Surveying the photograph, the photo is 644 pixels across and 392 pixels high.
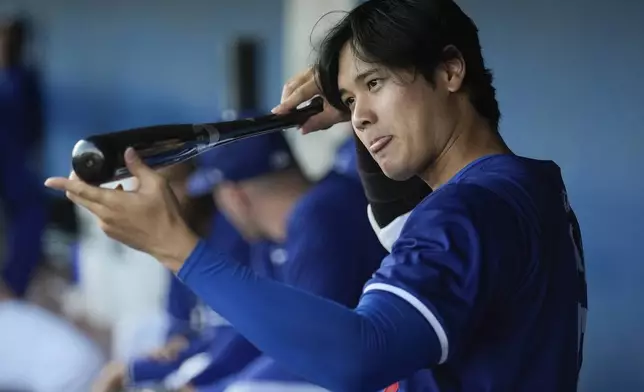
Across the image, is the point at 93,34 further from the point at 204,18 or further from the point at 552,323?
the point at 552,323

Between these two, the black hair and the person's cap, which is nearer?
the black hair

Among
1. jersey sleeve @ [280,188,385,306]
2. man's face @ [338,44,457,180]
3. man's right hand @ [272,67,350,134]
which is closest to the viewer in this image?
man's face @ [338,44,457,180]

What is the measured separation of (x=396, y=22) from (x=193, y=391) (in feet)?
4.22

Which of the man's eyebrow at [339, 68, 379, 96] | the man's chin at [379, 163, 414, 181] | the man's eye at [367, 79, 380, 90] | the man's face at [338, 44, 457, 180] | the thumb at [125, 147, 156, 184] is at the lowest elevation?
the man's chin at [379, 163, 414, 181]

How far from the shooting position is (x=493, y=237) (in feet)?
2.60

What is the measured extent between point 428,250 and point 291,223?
919mm

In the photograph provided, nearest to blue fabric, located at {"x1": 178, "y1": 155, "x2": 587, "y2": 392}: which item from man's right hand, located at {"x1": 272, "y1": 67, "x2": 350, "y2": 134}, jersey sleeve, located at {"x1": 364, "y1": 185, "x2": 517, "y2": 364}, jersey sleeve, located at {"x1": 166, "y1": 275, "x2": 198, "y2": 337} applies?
jersey sleeve, located at {"x1": 364, "y1": 185, "x2": 517, "y2": 364}

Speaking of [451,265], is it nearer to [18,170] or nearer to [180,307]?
[180,307]

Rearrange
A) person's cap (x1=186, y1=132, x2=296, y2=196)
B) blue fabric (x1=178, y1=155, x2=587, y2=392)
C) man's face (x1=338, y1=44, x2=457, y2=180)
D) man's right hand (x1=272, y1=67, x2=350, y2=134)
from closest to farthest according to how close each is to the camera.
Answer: blue fabric (x1=178, y1=155, x2=587, y2=392) < man's face (x1=338, y1=44, x2=457, y2=180) < man's right hand (x1=272, y1=67, x2=350, y2=134) < person's cap (x1=186, y1=132, x2=296, y2=196)

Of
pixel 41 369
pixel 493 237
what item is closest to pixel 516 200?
pixel 493 237

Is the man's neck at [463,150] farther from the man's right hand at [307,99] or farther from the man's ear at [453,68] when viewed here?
the man's right hand at [307,99]

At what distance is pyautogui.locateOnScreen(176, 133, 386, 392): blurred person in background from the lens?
162 centimetres

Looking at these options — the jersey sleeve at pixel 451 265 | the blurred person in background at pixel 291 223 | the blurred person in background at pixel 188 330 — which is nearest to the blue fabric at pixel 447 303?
the jersey sleeve at pixel 451 265

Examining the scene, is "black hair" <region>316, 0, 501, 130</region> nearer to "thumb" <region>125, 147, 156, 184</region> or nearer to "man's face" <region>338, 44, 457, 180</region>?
"man's face" <region>338, 44, 457, 180</region>
